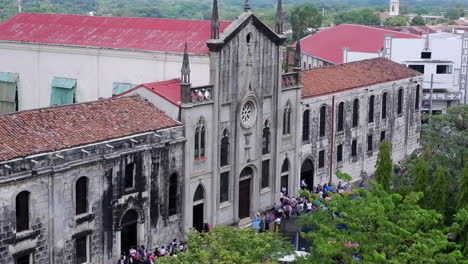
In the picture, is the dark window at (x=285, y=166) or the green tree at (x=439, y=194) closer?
the green tree at (x=439, y=194)

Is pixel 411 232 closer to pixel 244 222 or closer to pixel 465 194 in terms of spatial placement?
pixel 465 194

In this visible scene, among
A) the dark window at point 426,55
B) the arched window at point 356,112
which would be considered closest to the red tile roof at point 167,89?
the arched window at point 356,112

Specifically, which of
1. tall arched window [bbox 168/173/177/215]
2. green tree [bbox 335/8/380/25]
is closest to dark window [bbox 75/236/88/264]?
tall arched window [bbox 168/173/177/215]

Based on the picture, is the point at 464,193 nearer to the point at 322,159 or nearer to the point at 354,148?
the point at 322,159

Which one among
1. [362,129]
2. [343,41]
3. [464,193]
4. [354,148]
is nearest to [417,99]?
[362,129]

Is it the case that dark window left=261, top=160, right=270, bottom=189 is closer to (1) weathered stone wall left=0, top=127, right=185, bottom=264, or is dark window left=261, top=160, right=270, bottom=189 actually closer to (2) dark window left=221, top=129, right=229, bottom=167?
(2) dark window left=221, top=129, right=229, bottom=167

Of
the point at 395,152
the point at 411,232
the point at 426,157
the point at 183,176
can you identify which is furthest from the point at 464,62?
the point at 411,232

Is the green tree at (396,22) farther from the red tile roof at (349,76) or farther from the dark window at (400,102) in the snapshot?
the dark window at (400,102)
